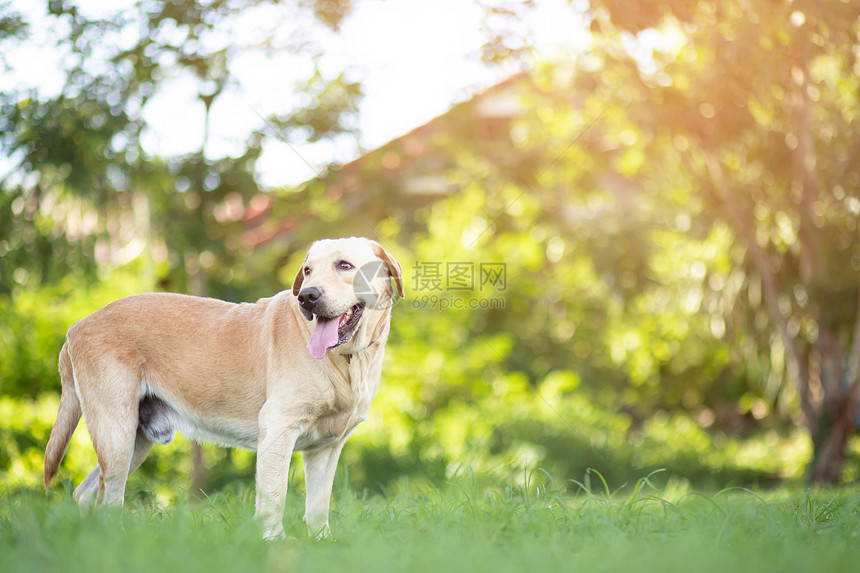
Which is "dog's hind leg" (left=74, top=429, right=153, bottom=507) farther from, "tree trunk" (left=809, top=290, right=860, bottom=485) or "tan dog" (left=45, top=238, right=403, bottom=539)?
"tree trunk" (left=809, top=290, right=860, bottom=485)

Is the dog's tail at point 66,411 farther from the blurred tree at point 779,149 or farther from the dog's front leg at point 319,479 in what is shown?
the blurred tree at point 779,149

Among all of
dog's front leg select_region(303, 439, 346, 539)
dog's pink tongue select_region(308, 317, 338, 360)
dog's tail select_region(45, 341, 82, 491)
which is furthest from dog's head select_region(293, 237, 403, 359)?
dog's tail select_region(45, 341, 82, 491)

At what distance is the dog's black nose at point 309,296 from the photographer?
3.78m

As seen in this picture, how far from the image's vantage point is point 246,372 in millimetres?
4129

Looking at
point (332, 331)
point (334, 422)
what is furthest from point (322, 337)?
point (334, 422)

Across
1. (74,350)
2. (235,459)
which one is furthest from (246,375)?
(235,459)

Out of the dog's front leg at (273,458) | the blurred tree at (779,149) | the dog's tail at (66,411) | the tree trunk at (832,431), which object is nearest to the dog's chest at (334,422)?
the dog's front leg at (273,458)

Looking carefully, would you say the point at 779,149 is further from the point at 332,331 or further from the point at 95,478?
the point at 95,478

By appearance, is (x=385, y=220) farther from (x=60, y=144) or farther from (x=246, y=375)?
(x=246, y=375)

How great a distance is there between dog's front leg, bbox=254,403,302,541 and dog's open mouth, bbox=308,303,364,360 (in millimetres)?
400

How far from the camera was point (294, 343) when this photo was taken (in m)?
3.99

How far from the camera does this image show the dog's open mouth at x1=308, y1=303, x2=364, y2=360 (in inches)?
150

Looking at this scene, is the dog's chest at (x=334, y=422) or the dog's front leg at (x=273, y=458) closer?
the dog's front leg at (x=273, y=458)

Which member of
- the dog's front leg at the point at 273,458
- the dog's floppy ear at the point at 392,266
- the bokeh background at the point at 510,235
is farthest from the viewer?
the bokeh background at the point at 510,235
